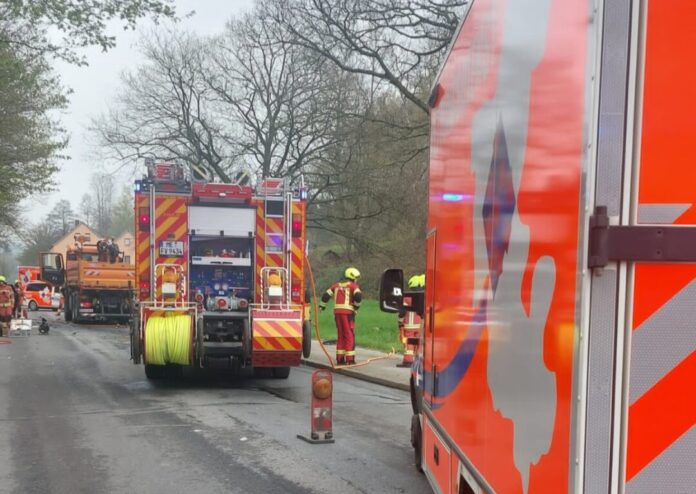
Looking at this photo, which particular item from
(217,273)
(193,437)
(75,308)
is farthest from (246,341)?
(75,308)

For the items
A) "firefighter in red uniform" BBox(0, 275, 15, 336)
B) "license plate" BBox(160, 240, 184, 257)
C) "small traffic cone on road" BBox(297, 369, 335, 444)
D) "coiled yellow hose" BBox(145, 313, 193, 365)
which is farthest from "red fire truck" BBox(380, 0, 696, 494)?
"firefighter in red uniform" BBox(0, 275, 15, 336)

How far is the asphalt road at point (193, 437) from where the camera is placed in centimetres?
541

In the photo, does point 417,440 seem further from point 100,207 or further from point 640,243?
point 100,207

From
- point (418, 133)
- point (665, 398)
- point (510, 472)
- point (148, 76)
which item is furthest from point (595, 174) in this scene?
point (148, 76)

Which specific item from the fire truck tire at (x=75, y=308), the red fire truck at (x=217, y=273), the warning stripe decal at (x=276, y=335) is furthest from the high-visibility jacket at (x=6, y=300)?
the warning stripe decal at (x=276, y=335)

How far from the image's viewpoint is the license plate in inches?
402

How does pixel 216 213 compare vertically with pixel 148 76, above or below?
below

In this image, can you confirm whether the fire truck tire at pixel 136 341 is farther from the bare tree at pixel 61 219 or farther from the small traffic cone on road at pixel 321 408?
the bare tree at pixel 61 219

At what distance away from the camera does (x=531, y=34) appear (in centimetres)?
209

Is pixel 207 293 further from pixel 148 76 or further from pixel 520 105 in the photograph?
pixel 148 76

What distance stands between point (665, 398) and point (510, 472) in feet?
2.26

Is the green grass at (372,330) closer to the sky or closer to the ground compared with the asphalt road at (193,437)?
closer to the ground

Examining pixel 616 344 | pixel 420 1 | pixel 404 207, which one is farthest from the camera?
pixel 404 207

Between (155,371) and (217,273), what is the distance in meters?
1.80
